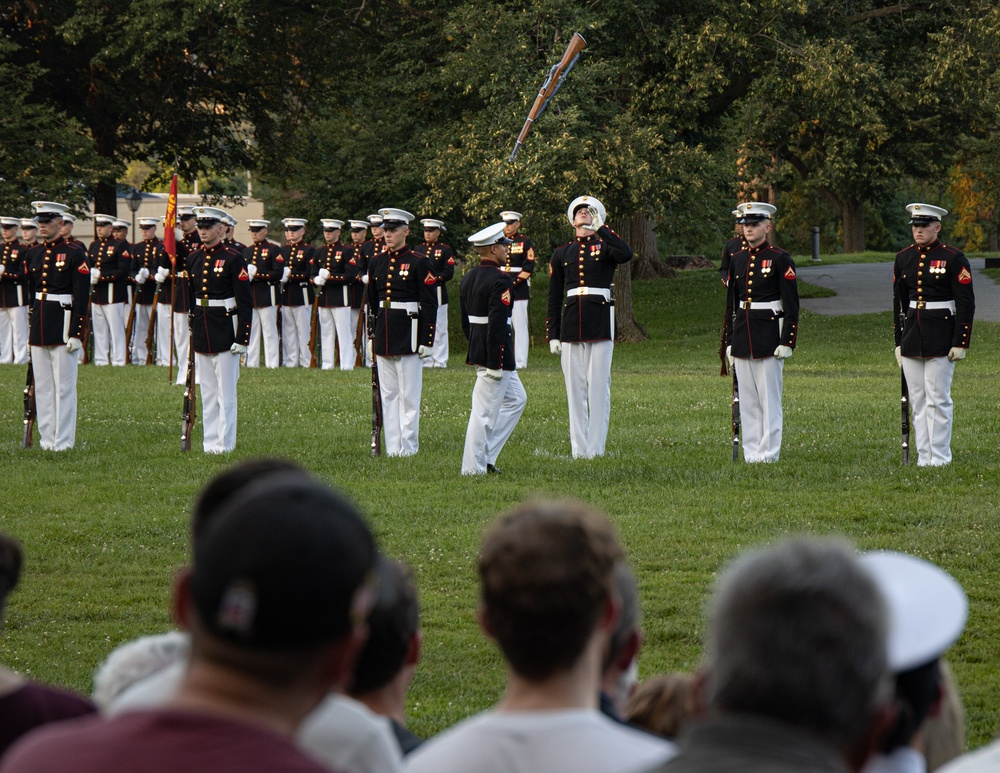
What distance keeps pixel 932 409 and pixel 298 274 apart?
1594 cm

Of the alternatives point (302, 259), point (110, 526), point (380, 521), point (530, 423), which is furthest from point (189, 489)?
point (302, 259)

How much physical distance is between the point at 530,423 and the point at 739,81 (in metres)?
14.4

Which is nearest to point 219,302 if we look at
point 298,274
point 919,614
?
point 298,274

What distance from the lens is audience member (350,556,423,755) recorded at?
3.12 meters

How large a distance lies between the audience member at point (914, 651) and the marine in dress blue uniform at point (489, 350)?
10074mm

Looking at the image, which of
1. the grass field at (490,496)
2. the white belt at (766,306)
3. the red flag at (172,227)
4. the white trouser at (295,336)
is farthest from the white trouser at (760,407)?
the white trouser at (295,336)

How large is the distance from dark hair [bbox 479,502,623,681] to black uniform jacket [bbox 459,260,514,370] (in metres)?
10.1

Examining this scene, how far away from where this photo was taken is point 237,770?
1.93m

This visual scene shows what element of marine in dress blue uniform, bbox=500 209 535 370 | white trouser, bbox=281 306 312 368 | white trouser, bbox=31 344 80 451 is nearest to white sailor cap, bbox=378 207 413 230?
white trouser, bbox=31 344 80 451

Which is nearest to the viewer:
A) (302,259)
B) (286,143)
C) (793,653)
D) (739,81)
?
(793,653)

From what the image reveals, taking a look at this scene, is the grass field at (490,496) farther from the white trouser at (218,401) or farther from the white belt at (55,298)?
the white belt at (55,298)

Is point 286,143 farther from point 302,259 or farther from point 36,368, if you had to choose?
point 36,368

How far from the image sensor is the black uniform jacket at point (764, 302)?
13555 mm

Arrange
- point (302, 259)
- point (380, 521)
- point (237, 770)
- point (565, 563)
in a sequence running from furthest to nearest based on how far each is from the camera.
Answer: point (302, 259) < point (380, 521) < point (565, 563) < point (237, 770)
